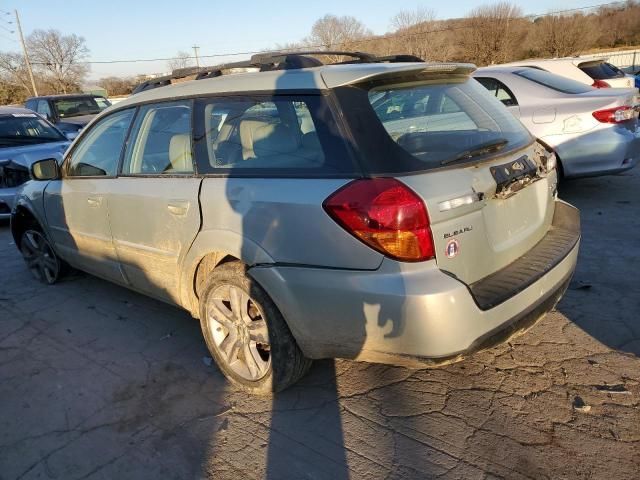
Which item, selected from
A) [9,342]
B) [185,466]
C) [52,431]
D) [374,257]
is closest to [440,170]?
[374,257]

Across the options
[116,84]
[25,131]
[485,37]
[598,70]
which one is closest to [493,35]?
[485,37]

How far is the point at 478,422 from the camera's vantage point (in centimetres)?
247

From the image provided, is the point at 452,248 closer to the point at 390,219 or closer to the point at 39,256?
the point at 390,219

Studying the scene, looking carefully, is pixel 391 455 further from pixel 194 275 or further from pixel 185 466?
pixel 194 275

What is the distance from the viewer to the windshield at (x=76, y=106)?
13.7 meters

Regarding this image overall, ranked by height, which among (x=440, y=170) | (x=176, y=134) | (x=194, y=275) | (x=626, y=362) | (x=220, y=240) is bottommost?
(x=626, y=362)

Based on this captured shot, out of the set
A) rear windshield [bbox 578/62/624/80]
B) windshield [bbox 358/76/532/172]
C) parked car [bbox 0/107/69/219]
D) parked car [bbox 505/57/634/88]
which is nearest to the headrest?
windshield [bbox 358/76/532/172]

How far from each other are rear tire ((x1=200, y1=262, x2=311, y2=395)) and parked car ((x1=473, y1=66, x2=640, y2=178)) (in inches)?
167

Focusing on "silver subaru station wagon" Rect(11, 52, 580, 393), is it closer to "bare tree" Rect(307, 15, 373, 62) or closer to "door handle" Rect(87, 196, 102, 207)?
"door handle" Rect(87, 196, 102, 207)

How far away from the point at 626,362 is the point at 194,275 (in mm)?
2541

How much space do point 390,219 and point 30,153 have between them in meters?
7.06

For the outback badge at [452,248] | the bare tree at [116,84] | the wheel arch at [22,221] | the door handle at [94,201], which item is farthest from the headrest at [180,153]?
the bare tree at [116,84]

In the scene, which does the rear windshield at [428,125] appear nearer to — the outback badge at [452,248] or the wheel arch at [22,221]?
the outback badge at [452,248]

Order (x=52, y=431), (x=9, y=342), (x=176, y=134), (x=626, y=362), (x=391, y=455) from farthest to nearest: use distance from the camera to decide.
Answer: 1. (x=9, y=342)
2. (x=176, y=134)
3. (x=626, y=362)
4. (x=52, y=431)
5. (x=391, y=455)
